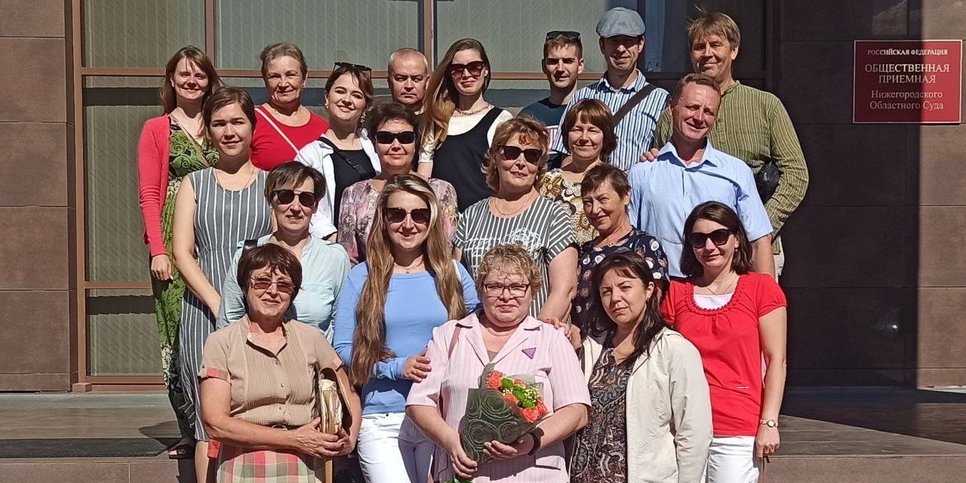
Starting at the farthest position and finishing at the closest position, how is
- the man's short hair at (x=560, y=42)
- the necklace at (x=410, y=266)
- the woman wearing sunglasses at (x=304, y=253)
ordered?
1. the man's short hair at (x=560, y=42)
2. the woman wearing sunglasses at (x=304, y=253)
3. the necklace at (x=410, y=266)

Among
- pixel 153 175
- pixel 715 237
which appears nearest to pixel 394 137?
pixel 153 175

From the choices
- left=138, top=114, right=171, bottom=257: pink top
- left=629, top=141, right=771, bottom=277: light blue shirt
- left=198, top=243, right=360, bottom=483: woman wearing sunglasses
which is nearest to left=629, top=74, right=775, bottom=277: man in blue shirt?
left=629, top=141, right=771, bottom=277: light blue shirt

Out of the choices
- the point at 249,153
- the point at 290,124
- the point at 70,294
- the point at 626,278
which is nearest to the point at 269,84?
the point at 290,124

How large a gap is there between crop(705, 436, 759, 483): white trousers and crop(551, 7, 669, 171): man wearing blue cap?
187 cm

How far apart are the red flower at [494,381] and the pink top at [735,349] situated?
86 centimetres

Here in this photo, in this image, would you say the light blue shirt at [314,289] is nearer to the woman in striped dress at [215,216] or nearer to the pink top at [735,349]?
the woman in striped dress at [215,216]

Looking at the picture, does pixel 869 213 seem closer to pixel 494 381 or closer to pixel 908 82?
pixel 908 82

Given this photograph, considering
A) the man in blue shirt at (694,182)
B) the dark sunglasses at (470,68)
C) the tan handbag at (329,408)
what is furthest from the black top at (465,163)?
the tan handbag at (329,408)

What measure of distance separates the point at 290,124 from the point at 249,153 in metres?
0.71

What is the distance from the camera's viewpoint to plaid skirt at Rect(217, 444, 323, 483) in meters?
4.79

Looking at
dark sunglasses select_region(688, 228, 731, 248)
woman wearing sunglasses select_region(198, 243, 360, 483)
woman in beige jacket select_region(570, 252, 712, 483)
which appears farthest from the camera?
dark sunglasses select_region(688, 228, 731, 248)

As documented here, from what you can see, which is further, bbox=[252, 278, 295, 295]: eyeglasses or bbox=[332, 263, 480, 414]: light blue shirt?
bbox=[332, 263, 480, 414]: light blue shirt

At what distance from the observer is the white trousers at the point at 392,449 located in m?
4.98

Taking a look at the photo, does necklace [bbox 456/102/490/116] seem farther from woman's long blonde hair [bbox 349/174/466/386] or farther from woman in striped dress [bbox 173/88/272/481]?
woman's long blonde hair [bbox 349/174/466/386]
